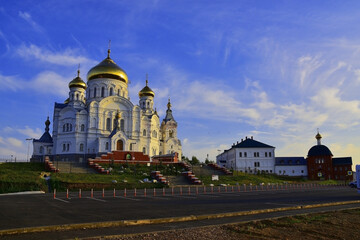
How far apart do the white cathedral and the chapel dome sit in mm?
37314

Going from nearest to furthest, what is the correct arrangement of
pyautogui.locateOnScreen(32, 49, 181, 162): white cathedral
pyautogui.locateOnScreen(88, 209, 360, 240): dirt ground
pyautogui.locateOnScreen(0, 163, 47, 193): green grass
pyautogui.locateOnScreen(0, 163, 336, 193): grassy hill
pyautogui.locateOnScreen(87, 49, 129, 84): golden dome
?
pyautogui.locateOnScreen(88, 209, 360, 240): dirt ground < pyautogui.locateOnScreen(0, 163, 47, 193): green grass < pyautogui.locateOnScreen(0, 163, 336, 193): grassy hill < pyautogui.locateOnScreen(32, 49, 181, 162): white cathedral < pyautogui.locateOnScreen(87, 49, 129, 84): golden dome

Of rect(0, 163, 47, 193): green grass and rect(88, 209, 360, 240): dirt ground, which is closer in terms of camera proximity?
rect(88, 209, 360, 240): dirt ground

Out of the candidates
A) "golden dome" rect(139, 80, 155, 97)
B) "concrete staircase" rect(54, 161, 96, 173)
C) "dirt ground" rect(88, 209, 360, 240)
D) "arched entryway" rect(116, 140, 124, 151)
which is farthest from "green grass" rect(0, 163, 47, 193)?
"golden dome" rect(139, 80, 155, 97)

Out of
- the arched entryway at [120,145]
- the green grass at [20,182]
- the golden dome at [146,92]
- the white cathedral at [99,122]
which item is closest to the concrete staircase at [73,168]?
the green grass at [20,182]

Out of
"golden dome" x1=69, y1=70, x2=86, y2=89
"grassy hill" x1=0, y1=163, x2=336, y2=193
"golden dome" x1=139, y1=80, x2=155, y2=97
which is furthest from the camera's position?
"golden dome" x1=139, y1=80, x2=155, y2=97

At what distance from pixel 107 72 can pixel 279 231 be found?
55677 millimetres

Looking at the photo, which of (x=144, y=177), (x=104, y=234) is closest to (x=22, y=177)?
(x=144, y=177)

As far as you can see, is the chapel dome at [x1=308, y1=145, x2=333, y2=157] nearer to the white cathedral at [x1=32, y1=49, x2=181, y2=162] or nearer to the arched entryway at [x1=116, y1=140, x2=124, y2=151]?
the white cathedral at [x1=32, y1=49, x2=181, y2=162]

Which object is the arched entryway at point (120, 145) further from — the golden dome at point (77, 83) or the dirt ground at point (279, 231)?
the dirt ground at point (279, 231)

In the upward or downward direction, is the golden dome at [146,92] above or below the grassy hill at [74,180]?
above

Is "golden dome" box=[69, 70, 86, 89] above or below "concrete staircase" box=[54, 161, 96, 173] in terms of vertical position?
above

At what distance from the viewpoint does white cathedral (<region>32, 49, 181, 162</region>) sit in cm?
5331

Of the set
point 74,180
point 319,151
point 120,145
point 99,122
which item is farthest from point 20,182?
point 319,151

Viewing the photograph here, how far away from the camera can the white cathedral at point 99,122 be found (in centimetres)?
5331
